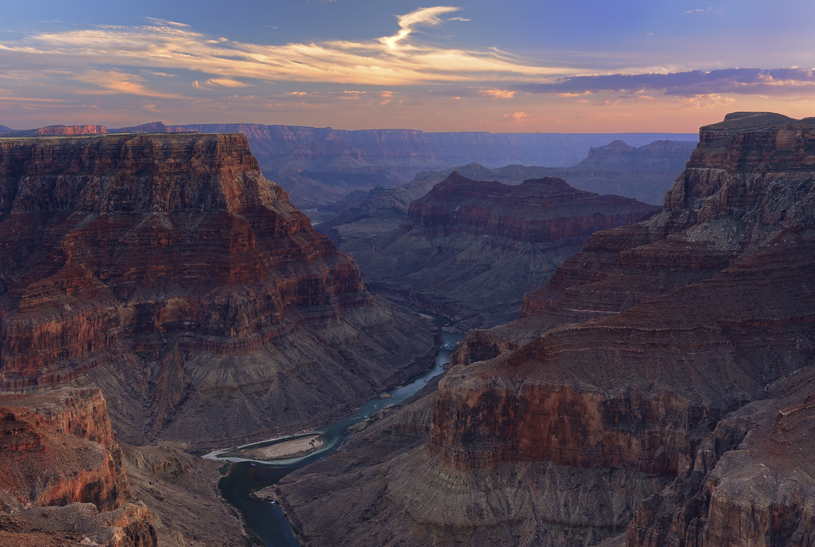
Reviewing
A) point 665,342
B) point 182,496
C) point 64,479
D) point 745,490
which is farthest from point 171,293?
point 745,490

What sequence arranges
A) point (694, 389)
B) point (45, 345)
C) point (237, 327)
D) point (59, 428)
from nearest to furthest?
point (59, 428) → point (694, 389) → point (45, 345) → point (237, 327)

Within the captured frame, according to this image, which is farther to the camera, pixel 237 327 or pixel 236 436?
pixel 237 327

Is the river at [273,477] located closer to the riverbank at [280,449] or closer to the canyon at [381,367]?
the riverbank at [280,449]

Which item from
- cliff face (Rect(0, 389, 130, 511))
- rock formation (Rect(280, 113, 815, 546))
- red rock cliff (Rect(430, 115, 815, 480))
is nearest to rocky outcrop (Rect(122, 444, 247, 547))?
cliff face (Rect(0, 389, 130, 511))

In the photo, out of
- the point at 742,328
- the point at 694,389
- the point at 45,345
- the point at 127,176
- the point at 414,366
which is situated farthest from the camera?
the point at 414,366

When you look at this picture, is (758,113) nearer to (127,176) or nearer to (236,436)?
(236,436)

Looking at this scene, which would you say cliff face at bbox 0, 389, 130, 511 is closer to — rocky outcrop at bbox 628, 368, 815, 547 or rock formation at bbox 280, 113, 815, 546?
rock formation at bbox 280, 113, 815, 546

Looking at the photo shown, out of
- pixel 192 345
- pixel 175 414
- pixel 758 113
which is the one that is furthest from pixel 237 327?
pixel 758 113
